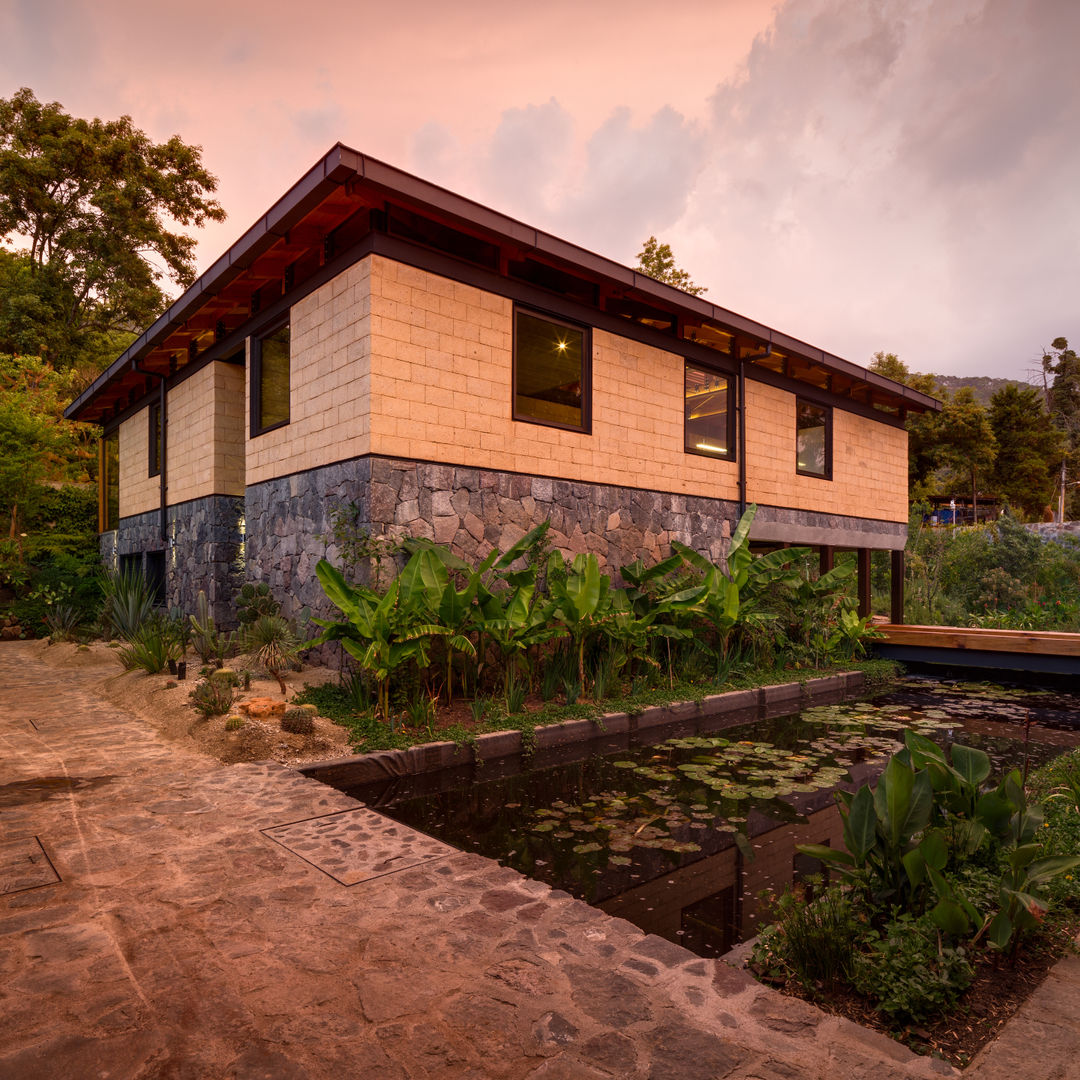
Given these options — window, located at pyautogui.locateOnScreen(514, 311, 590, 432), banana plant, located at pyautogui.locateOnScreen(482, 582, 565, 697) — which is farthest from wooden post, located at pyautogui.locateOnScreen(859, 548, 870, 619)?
banana plant, located at pyautogui.locateOnScreen(482, 582, 565, 697)

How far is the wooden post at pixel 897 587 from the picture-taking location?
1500cm

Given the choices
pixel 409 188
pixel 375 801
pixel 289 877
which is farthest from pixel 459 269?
pixel 289 877

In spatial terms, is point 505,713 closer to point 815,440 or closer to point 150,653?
point 150,653

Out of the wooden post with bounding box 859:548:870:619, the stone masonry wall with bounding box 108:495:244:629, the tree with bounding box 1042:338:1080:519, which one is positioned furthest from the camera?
the tree with bounding box 1042:338:1080:519

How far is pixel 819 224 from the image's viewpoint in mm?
20312

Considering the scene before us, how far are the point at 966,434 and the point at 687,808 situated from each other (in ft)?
99.2

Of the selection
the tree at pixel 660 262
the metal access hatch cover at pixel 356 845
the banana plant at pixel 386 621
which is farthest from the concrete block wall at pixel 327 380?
the tree at pixel 660 262

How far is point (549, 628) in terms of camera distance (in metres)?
7.07

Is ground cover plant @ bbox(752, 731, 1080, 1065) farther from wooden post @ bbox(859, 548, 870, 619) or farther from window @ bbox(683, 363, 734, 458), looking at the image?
wooden post @ bbox(859, 548, 870, 619)

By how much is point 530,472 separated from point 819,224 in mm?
17282

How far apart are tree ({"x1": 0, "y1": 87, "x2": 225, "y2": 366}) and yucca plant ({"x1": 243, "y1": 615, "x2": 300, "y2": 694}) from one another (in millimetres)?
22706

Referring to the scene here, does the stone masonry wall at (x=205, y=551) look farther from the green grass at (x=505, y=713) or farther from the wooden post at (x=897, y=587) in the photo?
the wooden post at (x=897, y=587)

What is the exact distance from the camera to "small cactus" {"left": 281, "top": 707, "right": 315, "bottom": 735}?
5422 mm

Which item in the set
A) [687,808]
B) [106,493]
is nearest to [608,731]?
[687,808]
